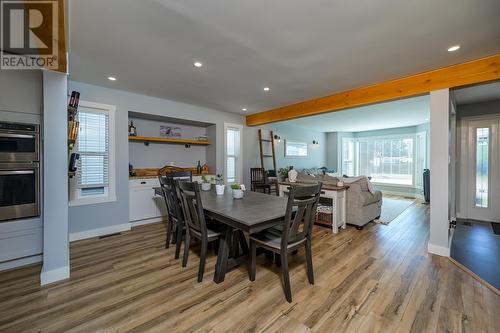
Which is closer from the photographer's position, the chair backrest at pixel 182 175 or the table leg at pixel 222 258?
the table leg at pixel 222 258

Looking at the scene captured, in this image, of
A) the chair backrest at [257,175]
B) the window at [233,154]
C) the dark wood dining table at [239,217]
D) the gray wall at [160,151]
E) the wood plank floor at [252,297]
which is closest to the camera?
the wood plank floor at [252,297]

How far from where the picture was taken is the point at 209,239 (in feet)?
7.12

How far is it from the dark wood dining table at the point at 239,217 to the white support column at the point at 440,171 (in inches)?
84.8

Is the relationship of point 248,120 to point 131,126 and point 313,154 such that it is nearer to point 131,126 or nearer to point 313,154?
point 131,126

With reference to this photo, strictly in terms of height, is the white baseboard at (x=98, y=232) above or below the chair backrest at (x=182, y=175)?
below

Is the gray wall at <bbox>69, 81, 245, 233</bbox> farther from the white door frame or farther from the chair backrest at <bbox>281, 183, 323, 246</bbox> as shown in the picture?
the white door frame

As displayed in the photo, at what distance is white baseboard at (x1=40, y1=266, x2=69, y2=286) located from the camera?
2.05 m

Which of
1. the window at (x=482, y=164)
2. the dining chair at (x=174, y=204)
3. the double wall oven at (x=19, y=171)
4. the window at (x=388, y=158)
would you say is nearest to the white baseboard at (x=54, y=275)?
the double wall oven at (x=19, y=171)

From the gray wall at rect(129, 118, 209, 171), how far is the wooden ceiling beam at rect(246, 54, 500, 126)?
241 cm

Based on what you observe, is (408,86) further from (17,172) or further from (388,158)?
(388,158)

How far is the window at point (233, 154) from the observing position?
5230mm

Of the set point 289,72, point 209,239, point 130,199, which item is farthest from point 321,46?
point 130,199

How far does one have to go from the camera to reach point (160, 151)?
4.53 meters

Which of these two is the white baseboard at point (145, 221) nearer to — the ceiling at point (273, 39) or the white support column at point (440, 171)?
the ceiling at point (273, 39)
